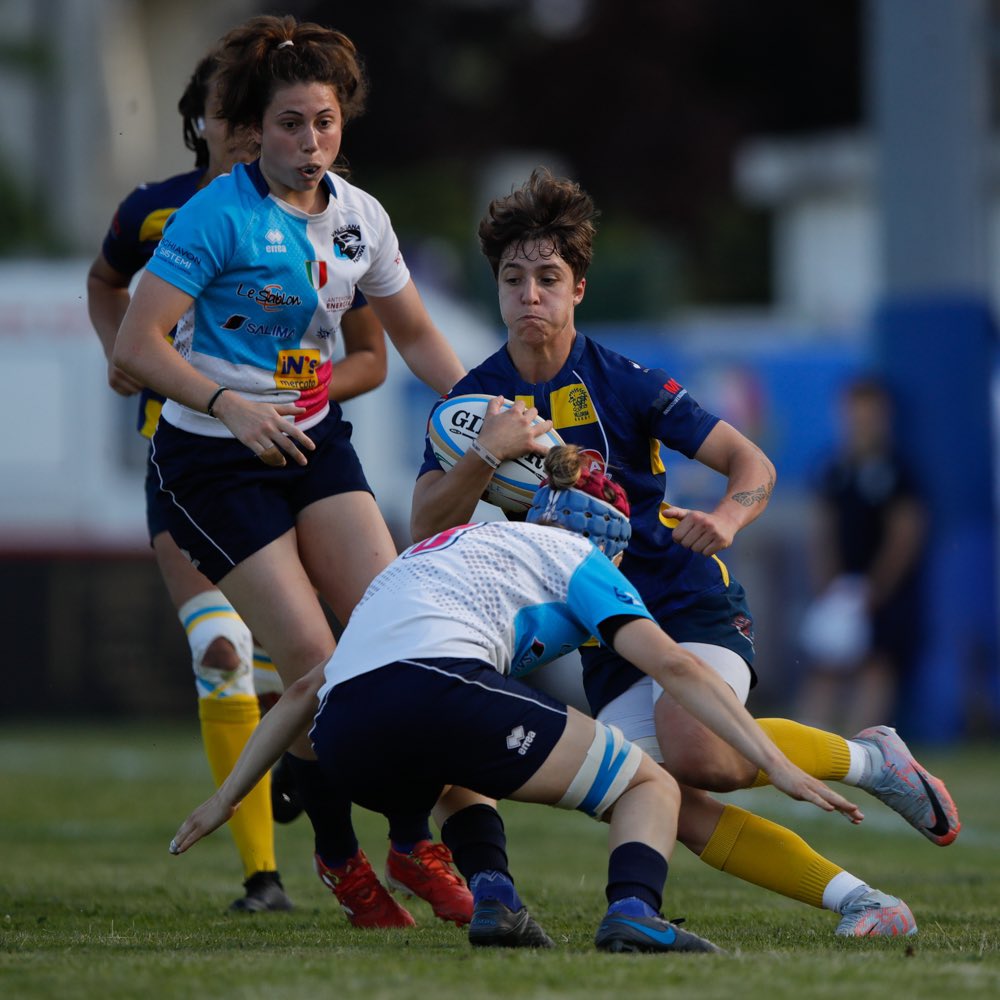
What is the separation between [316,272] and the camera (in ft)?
18.0

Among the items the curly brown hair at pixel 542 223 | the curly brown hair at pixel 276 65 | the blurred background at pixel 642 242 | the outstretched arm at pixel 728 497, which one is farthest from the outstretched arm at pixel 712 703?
the blurred background at pixel 642 242

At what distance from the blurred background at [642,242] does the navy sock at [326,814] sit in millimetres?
8190

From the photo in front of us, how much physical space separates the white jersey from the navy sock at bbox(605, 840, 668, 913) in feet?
1.62

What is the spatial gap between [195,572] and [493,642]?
6.61 feet

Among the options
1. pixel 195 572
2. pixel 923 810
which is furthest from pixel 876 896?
pixel 195 572

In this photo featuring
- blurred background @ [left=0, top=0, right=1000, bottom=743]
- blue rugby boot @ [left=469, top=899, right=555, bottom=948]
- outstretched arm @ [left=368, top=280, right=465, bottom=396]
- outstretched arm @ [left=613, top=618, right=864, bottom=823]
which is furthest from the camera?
blurred background @ [left=0, top=0, right=1000, bottom=743]

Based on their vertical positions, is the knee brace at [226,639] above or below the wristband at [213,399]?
below

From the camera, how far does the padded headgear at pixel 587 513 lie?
482cm

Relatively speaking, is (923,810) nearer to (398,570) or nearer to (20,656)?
(398,570)

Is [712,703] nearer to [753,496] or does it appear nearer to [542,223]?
[753,496]

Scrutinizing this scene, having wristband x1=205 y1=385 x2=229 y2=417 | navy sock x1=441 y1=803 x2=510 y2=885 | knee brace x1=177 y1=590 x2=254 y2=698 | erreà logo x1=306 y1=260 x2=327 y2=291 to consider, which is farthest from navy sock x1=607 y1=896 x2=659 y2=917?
knee brace x1=177 y1=590 x2=254 y2=698

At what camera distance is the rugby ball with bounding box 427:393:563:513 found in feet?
16.9

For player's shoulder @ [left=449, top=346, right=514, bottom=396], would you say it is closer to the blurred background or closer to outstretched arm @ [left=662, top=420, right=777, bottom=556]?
outstretched arm @ [left=662, top=420, right=777, bottom=556]

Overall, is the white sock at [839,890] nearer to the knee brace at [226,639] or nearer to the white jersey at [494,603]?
the white jersey at [494,603]
